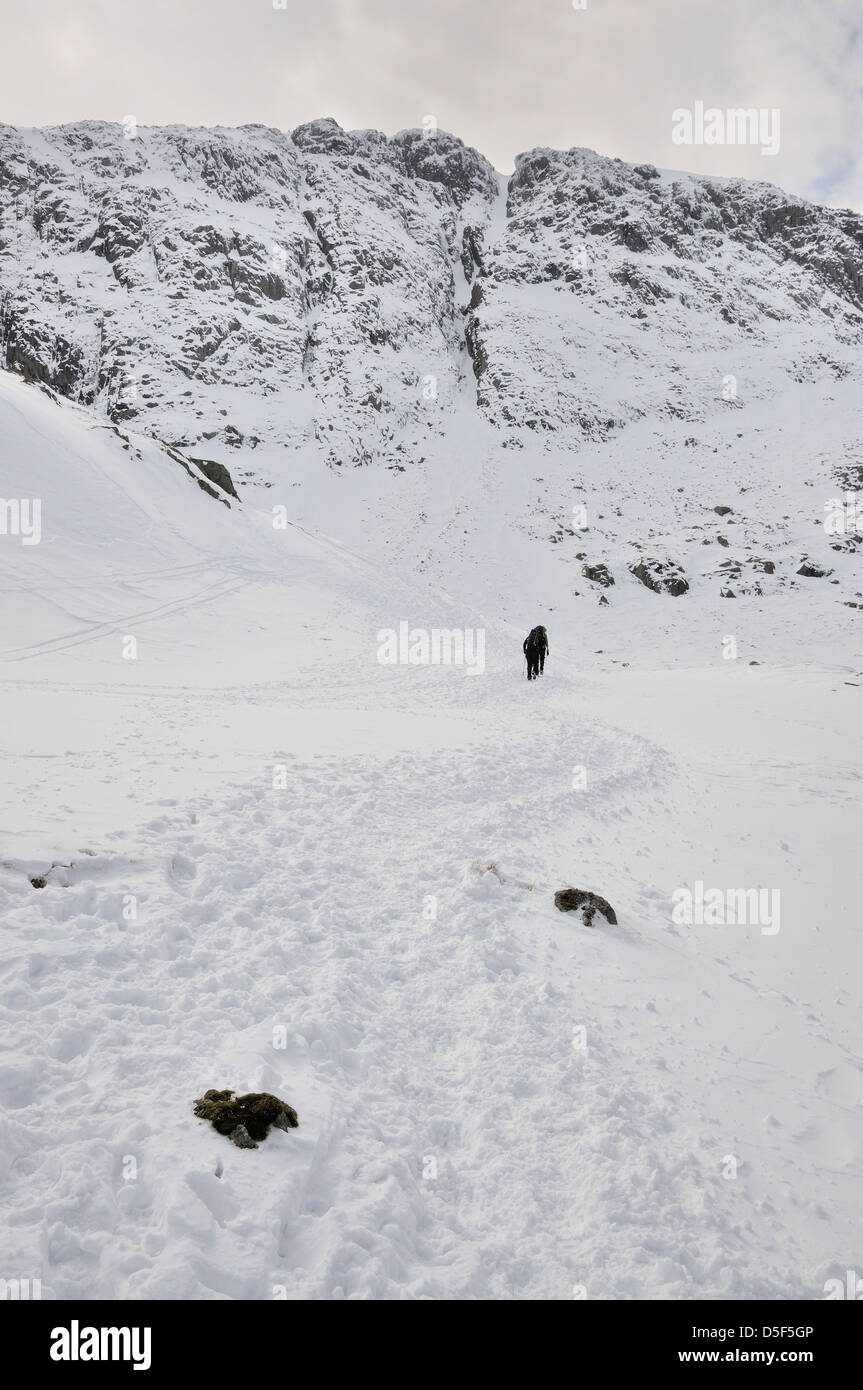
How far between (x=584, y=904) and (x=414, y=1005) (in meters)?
2.34

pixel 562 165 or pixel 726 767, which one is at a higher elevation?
→ pixel 562 165

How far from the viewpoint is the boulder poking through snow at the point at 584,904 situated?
6.21 m

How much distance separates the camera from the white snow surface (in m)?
3.06

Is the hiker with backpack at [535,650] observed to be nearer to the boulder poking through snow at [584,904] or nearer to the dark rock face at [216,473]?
the boulder poking through snow at [584,904]

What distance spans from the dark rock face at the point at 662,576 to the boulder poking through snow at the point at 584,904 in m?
28.0

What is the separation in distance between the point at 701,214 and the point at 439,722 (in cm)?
9467

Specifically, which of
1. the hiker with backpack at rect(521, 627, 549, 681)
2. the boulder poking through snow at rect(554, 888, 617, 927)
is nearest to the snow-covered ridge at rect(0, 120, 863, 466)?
the hiker with backpack at rect(521, 627, 549, 681)

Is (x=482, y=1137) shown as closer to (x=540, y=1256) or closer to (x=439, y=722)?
(x=540, y=1256)

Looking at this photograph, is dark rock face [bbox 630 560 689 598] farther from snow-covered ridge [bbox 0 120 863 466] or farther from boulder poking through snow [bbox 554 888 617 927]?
boulder poking through snow [bbox 554 888 617 927]

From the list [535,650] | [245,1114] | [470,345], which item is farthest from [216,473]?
[470,345]

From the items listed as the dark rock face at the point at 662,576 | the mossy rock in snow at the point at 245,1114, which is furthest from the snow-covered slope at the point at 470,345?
the mossy rock in snow at the point at 245,1114

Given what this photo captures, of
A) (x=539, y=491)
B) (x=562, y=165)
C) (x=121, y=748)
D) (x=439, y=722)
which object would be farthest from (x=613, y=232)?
(x=121, y=748)

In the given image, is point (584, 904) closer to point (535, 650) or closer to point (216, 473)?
point (535, 650)

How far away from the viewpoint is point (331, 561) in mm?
30828
